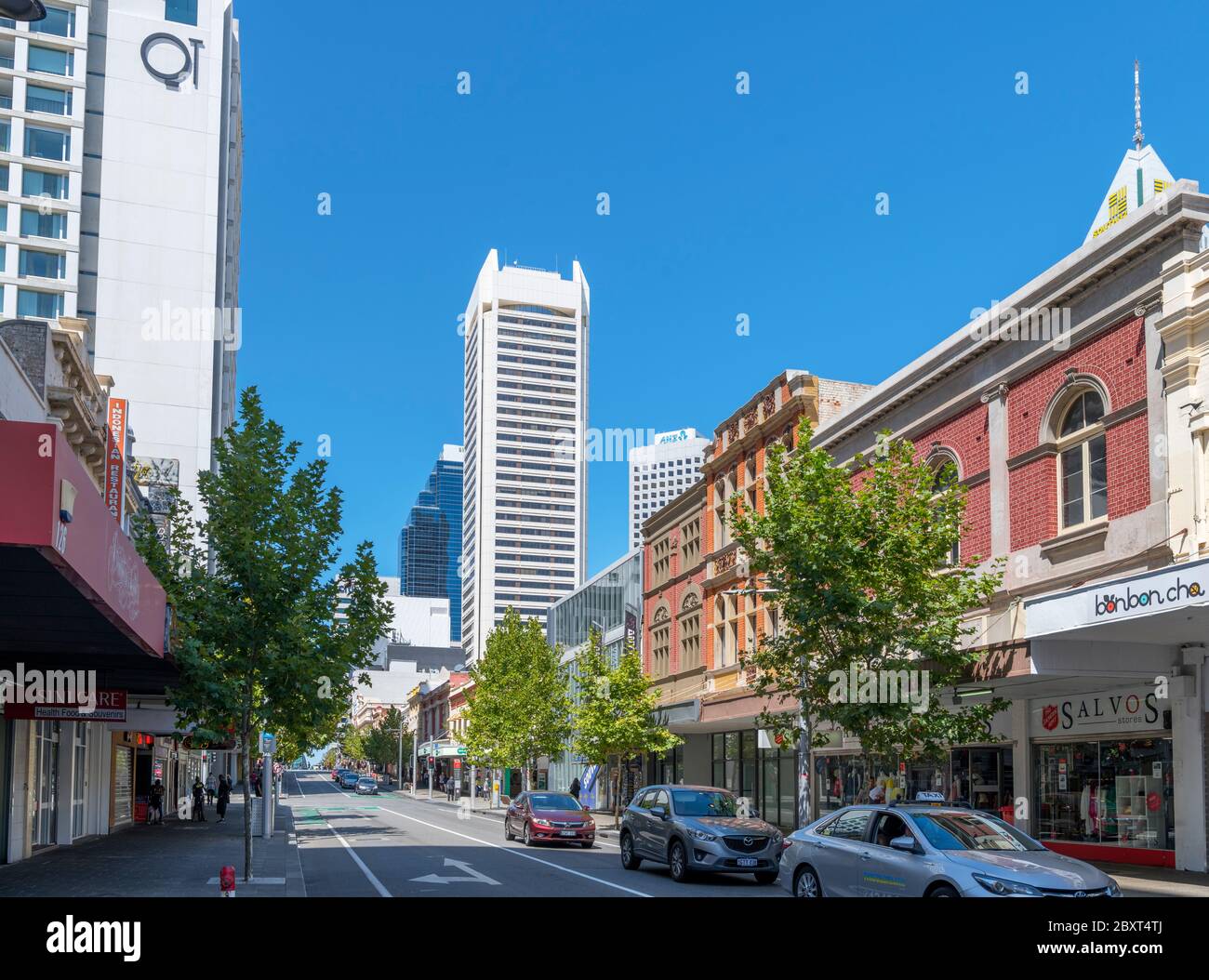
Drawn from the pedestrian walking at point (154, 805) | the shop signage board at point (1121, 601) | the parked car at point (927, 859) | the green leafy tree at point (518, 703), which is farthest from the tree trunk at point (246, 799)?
the green leafy tree at point (518, 703)

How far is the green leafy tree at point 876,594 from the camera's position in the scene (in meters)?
22.5

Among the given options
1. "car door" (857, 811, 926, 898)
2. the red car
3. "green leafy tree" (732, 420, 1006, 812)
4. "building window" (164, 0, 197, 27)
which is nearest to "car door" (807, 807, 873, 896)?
"car door" (857, 811, 926, 898)

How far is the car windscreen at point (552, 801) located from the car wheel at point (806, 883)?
17.6m

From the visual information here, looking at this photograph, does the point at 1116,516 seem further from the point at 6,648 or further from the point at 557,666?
the point at 557,666

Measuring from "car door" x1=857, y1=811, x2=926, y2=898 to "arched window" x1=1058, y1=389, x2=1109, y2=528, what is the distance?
11254mm

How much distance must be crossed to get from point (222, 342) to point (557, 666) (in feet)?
136

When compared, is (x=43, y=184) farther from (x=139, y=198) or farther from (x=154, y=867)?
(x=154, y=867)

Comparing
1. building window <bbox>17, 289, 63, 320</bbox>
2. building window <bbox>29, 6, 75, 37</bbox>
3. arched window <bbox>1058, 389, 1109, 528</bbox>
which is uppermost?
building window <bbox>29, 6, 75, 37</bbox>

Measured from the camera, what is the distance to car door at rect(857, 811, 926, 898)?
1238 centimetres

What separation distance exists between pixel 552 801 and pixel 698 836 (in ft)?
41.2

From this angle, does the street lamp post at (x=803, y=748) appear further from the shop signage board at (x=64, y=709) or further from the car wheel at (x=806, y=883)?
the shop signage board at (x=64, y=709)

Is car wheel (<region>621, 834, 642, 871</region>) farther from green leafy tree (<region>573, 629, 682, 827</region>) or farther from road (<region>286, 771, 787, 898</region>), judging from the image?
green leafy tree (<region>573, 629, 682, 827</region>)

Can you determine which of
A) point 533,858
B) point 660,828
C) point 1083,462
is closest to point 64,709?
point 533,858

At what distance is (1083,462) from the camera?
76.4ft
